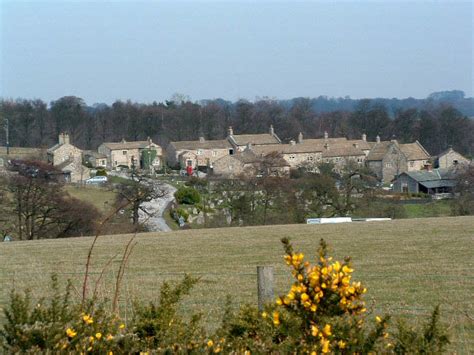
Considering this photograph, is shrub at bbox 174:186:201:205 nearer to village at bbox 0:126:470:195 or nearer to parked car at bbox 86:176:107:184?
village at bbox 0:126:470:195

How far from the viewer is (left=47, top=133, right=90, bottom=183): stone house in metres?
72.2

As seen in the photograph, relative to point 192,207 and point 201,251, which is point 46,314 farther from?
point 192,207

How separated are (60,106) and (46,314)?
10955 centimetres

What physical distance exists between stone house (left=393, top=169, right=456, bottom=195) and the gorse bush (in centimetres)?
6416

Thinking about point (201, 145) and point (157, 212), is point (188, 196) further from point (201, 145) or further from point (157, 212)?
point (201, 145)

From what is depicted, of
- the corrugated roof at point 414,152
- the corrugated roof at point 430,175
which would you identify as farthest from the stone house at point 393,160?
the corrugated roof at point 430,175

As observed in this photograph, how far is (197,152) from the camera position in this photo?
97.1 metres

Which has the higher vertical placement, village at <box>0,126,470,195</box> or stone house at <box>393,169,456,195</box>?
village at <box>0,126,470,195</box>

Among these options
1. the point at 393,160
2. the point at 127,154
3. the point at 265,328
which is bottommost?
the point at 393,160

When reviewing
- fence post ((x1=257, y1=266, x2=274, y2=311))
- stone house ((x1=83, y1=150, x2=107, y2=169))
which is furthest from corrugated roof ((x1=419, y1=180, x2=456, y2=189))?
fence post ((x1=257, y1=266, x2=274, y2=311))

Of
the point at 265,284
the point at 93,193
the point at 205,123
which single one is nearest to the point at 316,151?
the point at 205,123

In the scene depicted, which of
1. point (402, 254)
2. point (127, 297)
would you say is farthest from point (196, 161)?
point (127, 297)

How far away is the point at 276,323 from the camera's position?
5.09m

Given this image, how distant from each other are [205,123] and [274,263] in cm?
10427
